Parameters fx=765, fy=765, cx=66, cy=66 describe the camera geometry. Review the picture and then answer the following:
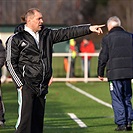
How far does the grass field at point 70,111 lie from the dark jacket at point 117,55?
41.7 inches

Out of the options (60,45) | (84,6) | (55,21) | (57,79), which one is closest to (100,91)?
(57,79)

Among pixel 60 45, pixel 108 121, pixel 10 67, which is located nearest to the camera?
pixel 10 67

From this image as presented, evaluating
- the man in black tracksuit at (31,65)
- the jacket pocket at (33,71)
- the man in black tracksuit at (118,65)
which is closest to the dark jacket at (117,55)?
the man in black tracksuit at (118,65)

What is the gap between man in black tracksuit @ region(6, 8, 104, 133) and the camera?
35.0 ft

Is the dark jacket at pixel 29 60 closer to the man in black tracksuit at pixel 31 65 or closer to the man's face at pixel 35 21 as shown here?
the man in black tracksuit at pixel 31 65

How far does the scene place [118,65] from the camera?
558 inches

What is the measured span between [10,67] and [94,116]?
621cm

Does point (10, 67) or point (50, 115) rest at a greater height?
point (10, 67)

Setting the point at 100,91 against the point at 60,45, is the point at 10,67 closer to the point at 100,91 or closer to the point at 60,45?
the point at 100,91

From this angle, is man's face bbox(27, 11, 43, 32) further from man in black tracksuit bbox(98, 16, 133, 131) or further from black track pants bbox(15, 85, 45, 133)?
man in black tracksuit bbox(98, 16, 133, 131)

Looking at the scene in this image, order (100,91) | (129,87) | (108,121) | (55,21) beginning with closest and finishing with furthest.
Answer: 1. (129,87)
2. (108,121)
3. (100,91)
4. (55,21)

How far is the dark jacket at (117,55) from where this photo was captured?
1411 centimetres

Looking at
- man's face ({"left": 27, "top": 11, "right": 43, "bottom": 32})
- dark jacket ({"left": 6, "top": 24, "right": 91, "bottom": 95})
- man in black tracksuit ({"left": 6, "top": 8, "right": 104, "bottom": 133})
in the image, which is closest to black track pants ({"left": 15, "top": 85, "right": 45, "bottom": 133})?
man in black tracksuit ({"left": 6, "top": 8, "right": 104, "bottom": 133})

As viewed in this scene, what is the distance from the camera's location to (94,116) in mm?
16625
